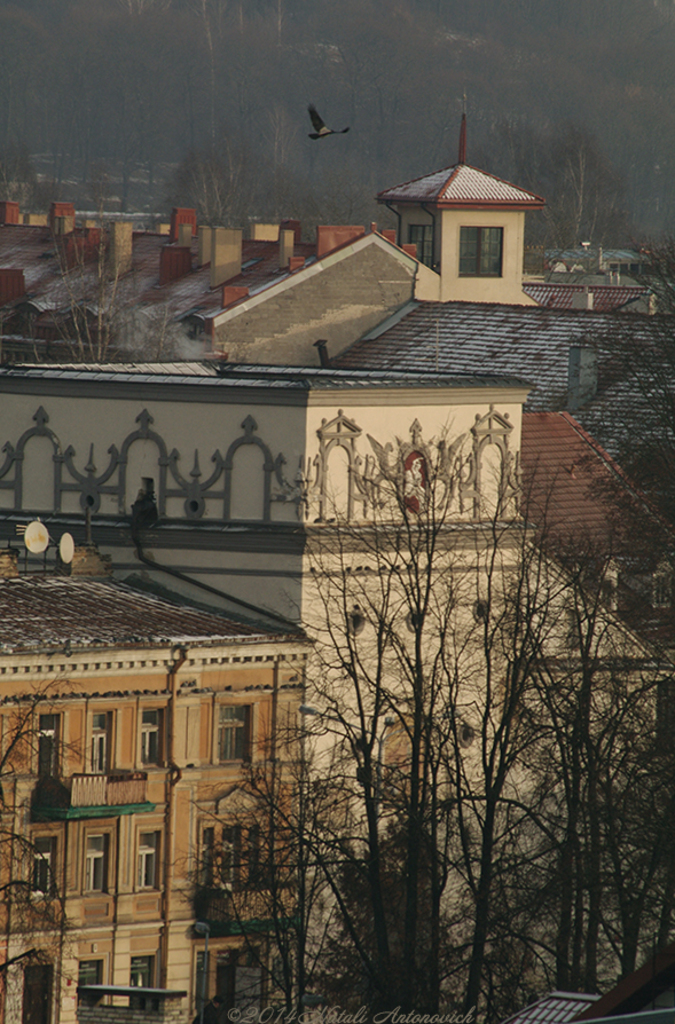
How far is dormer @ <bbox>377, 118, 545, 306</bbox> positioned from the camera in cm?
7444

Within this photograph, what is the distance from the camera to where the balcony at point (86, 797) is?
37.5 metres

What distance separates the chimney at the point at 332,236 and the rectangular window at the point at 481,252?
3.86m

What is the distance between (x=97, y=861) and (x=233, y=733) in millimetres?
3064

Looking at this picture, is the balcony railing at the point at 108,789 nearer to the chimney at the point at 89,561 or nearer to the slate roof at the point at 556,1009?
the chimney at the point at 89,561

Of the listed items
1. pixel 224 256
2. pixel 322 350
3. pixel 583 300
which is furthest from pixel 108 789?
pixel 224 256

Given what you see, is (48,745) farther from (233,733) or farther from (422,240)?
(422,240)

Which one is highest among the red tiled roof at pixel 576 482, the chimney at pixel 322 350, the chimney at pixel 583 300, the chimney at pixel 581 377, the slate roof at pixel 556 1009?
the chimney at pixel 583 300

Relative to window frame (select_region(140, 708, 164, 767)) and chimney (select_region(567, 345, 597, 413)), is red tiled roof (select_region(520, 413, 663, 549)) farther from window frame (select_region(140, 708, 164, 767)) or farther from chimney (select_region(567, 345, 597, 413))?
window frame (select_region(140, 708, 164, 767))

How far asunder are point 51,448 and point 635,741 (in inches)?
430

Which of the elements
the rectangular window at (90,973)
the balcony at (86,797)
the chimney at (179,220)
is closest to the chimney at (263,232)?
the chimney at (179,220)

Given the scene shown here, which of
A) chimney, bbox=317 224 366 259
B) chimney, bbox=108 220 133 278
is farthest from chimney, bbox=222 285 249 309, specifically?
chimney, bbox=108 220 133 278

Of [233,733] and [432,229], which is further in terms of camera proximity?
[432,229]

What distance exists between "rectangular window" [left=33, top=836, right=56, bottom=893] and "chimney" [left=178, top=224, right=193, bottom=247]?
50955 millimetres

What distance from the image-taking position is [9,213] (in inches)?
4200
